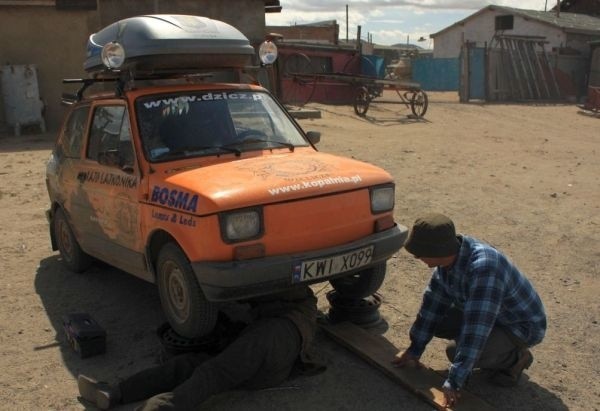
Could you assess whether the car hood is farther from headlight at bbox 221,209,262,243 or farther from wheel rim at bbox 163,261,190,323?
wheel rim at bbox 163,261,190,323

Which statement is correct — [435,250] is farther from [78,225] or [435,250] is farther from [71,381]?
[78,225]

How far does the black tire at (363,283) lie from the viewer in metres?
4.55

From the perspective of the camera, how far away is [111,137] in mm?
4988

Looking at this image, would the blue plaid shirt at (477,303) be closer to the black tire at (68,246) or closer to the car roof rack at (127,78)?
the car roof rack at (127,78)

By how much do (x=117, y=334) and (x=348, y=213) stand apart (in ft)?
6.54

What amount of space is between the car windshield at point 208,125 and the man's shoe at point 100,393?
1.59 meters

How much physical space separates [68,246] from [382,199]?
3.31 meters

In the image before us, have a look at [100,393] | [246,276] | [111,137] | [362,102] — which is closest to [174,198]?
[246,276]

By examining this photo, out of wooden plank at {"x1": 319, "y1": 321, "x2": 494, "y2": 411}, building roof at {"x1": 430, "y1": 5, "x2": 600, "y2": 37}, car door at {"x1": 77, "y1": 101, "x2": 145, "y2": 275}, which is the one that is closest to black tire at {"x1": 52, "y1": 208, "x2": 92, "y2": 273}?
car door at {"x1": 77, "y1": 101, "x2": 145, "y2": 275}

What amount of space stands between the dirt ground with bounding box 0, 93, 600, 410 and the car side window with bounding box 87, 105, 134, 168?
1.25m

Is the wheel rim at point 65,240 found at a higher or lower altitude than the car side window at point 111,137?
lower

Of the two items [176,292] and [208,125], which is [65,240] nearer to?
[208,125]

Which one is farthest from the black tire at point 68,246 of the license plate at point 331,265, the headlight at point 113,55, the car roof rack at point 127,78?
the license plate at point 331,265

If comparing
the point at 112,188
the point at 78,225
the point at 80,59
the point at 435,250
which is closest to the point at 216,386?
the point at 435,250
